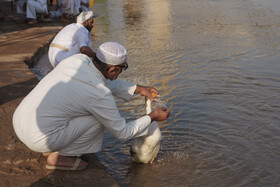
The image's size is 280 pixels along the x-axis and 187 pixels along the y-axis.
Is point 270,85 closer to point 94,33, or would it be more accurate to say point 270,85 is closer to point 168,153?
point 168,153

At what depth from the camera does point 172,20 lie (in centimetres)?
1411

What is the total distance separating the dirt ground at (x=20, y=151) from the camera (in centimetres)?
327

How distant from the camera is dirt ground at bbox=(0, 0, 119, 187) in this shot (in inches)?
129

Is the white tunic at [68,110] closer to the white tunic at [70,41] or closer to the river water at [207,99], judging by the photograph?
the river water at [207,99]

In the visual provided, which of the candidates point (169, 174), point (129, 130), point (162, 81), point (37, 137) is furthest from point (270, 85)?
point (37, 137)

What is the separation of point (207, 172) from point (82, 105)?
1617mm

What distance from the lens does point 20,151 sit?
3.74 m

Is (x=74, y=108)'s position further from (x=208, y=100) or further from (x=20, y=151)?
(x=208, y=100)

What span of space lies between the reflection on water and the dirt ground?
48 centimetres

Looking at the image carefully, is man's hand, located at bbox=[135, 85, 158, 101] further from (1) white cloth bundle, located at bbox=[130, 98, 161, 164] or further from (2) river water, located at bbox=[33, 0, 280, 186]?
(2) river water, located at bbox=[33, 0, 280, 186]

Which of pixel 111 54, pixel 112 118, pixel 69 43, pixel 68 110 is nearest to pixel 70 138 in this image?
pixel 68 110

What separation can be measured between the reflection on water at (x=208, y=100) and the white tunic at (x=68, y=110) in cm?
85

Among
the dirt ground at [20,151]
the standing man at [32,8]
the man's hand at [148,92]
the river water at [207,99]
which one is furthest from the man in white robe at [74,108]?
the standing man at [32,8]

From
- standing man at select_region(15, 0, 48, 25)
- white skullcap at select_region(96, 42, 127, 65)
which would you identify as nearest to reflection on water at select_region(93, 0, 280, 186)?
white skullcap at select_region(96, 42, 127, 65)
